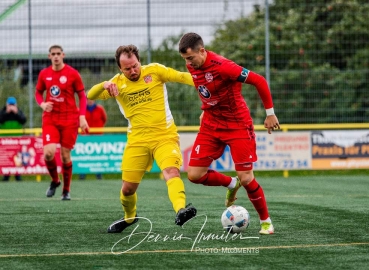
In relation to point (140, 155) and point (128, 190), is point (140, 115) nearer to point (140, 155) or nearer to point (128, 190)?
point (140, 155)

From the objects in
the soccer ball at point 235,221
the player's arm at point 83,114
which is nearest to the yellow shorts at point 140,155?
the soccer ball at point 235,221

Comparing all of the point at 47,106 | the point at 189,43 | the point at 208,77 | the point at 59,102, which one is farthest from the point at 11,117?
the point at 189,43

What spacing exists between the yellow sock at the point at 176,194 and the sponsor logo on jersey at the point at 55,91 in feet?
15.8

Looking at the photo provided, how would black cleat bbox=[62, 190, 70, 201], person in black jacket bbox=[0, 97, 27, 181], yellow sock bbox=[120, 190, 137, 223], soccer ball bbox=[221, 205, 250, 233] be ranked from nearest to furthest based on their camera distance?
soccer ball bbox=[221, 205, 250, 233], yellow sock bbox=[120, 190, 137, 223], black cleat bbox=[62, 190, 70, 201], person in black jacket bbox=[0, 97, 27, 181]

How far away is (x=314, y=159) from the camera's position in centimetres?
1897

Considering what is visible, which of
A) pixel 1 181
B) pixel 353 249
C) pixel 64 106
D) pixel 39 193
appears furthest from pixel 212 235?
pixel 1 181

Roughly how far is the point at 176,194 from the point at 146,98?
1.08 m

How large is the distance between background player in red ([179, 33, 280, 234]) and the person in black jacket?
1080 centimetres

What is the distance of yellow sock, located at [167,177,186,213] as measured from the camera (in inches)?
288

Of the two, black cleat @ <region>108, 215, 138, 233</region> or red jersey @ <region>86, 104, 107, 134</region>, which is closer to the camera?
black cleat @ <region>108, 215, 138, 233</region>

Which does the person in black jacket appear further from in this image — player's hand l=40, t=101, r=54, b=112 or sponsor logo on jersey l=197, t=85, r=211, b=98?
sponsor logo on jersey l=197, t=85, r=211, b=98

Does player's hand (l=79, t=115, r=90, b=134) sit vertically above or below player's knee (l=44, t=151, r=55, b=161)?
above

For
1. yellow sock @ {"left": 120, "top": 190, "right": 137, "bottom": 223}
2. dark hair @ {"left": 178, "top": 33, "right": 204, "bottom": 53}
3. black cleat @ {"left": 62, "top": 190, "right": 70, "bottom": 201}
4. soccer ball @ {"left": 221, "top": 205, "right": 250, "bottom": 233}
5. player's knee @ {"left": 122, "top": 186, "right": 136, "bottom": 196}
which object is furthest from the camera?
black cleat @ {"left": 62, "top": 190, "right": 70, "bottom": 201}

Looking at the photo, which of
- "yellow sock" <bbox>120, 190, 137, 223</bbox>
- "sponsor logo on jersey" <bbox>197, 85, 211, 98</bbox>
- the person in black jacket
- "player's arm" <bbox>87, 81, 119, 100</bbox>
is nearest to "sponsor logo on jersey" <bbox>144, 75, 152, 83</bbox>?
"player's arm" <bbox>87, 81, 119, 100</bbox>
